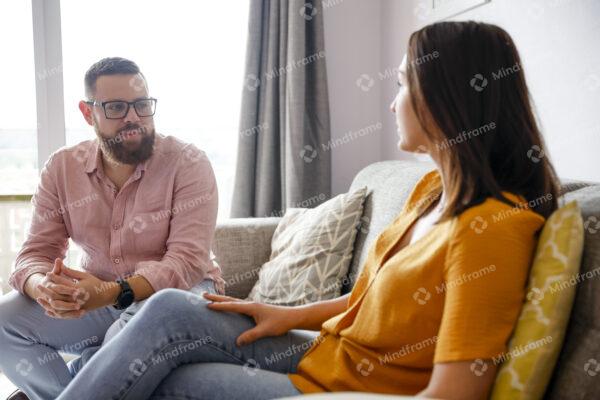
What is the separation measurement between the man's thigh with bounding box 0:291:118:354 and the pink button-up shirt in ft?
0.21

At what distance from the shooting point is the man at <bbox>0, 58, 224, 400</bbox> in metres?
1.81

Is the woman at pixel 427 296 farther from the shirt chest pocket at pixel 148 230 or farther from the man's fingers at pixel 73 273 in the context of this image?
the shirt chest pocket at pixel 148 230

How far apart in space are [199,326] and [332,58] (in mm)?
2074

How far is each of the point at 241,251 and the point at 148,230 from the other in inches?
21.6

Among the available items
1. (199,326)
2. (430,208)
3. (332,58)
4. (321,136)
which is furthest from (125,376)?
(332,58)

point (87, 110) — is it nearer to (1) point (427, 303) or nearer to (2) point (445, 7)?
(2) point (445, 7)

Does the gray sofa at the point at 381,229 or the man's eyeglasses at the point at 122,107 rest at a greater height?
the man's eyeglasses at the point at 122,107

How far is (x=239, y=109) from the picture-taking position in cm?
292

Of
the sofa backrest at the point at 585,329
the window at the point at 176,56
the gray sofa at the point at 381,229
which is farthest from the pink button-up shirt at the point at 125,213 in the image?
the sofa backrest at the point at 585,329

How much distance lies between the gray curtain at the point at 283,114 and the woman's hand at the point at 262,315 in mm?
1517

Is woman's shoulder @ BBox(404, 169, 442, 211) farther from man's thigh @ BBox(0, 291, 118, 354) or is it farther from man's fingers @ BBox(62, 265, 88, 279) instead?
man's thigh @ BBox(0, 291, 118, 354)

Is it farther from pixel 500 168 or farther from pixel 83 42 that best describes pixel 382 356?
pixel 83 42

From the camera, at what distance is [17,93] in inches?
114

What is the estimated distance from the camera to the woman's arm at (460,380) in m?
0.85
